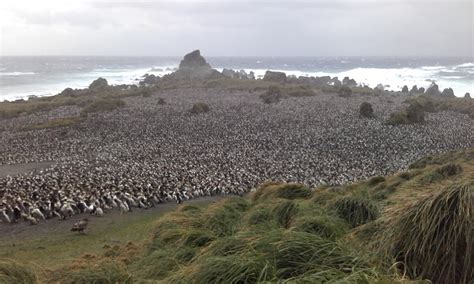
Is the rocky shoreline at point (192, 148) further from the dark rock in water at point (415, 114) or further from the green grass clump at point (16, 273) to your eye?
the green grass clump at point (16, 273)

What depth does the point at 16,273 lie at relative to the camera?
249 inches

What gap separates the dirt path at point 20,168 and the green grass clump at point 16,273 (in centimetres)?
2353

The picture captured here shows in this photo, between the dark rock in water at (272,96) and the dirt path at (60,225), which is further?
the dark rock in water at (272,96)

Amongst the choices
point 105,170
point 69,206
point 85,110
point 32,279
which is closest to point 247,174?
point 105,170

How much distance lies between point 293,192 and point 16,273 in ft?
30.4

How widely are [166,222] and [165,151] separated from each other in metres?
23.3

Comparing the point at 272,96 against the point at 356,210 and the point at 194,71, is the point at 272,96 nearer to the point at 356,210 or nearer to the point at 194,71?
the point at 194,71

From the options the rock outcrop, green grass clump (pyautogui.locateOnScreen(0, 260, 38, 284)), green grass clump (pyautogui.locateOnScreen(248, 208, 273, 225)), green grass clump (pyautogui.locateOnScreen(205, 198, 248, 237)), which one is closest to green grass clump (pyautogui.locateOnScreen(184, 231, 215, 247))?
green grass clump (pyautogui.locateOnScreen(205, 198, 248, 237))

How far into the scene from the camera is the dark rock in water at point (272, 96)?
63.2 m

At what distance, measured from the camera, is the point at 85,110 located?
53.6 m

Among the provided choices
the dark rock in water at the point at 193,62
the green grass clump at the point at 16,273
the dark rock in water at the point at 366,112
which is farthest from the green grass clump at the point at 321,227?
the dark rock in water at the point at 193,62

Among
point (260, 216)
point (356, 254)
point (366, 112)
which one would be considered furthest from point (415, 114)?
point (356, 254)

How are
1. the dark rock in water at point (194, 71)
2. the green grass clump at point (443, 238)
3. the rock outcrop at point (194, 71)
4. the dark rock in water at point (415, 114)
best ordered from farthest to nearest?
the rock outcrop at point (194, 71) → the dark rock in water at point (194, 71) → the dark rock in water at point (415, 114) → the green grass clump at point (443, 238)

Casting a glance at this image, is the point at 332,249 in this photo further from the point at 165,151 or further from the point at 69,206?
the point at 165,151
